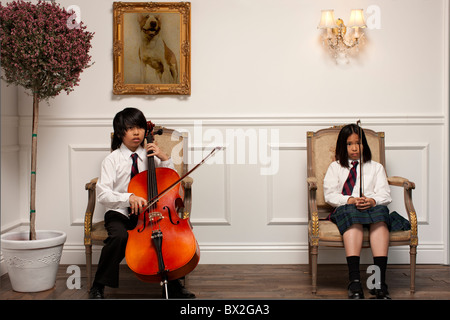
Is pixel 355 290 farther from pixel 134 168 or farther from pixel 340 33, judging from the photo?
pixel 340 33

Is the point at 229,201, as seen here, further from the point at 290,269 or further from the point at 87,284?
the point at 87,284

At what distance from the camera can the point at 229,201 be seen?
3.46m

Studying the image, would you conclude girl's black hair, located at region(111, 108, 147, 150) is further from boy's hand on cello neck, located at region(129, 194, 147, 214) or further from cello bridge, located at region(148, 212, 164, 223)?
cello bridge, located at region(148, 212, 164, 223)

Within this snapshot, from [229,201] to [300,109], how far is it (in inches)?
31.2

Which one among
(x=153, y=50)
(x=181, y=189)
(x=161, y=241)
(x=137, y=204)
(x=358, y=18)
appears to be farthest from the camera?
(x=153, y=50)

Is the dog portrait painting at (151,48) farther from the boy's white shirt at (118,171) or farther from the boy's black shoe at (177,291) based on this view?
the boy's black shoe at (177,291)

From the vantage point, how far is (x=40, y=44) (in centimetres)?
261

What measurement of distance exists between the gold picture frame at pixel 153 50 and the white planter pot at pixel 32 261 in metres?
1.15

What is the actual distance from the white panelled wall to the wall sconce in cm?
7

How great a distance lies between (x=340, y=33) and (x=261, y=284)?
5.61ft

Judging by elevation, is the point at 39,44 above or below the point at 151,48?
below

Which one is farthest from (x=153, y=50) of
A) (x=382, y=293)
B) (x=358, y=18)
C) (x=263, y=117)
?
(x=382, y=293)

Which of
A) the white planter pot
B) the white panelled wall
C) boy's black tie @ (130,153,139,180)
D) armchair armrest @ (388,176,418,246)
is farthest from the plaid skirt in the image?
the white planter pot

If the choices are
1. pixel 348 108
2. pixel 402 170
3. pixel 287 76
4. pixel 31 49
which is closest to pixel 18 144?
pixel 31 49
